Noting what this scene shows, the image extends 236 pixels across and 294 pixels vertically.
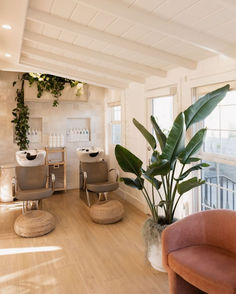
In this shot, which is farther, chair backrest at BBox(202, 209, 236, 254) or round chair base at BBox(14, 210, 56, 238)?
round chair base at BBox(14, 210, 56, 238)

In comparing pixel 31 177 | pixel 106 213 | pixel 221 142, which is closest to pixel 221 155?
pixel 221 142

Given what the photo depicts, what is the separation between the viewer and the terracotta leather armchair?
5.98ft

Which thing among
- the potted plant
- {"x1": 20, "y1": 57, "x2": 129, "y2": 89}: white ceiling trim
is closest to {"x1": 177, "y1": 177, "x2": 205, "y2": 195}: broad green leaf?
the potted plant

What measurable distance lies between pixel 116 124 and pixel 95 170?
1274 mm

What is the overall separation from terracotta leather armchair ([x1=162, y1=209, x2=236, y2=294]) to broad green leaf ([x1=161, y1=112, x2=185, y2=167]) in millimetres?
587

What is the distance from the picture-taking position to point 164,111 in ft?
13.2

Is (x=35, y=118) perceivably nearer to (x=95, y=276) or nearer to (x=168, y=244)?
(x=95, y=276)

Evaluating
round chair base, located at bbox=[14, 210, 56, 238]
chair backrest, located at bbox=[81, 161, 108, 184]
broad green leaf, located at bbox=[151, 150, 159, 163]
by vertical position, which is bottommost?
round chair base, located at bbox=[14, 210, 56, 238]

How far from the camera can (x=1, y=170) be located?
5.05 metres

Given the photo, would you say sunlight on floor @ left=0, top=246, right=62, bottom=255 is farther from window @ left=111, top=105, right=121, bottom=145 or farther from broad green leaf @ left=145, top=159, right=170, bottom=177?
window @ left=111, top=105, right=121, bottom=145

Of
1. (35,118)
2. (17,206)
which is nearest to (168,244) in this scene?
(17,206)

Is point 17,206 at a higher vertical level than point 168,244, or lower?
lower

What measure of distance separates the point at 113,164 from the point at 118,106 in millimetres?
1273

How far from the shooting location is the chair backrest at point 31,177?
4480mm
